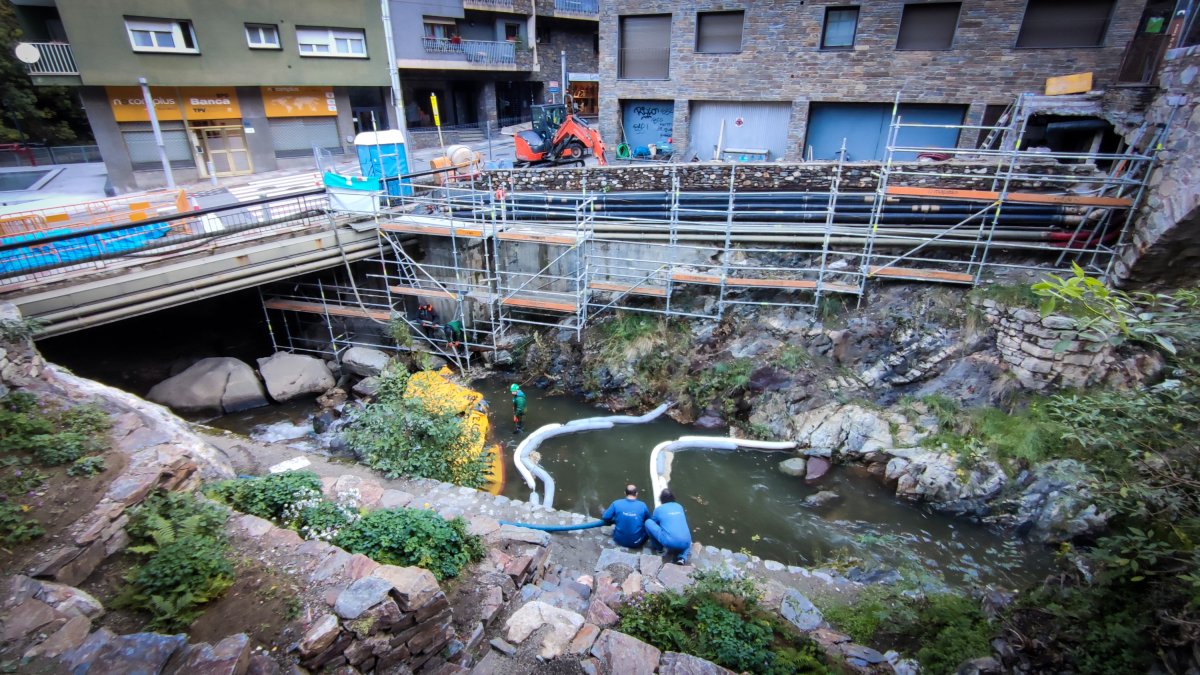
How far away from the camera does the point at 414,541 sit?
4.95 m

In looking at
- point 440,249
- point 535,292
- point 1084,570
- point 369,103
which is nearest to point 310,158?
point 369,103

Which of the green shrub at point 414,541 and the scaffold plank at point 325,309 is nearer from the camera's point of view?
the green shrub at point 414,541

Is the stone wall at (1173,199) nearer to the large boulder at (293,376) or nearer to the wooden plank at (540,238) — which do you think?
the wooden plank at (540,238)

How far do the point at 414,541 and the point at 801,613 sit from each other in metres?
3.83

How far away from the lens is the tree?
19.9m

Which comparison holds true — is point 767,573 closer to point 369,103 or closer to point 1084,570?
point 1084,570

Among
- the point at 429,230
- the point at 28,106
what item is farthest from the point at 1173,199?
the point at 28,106

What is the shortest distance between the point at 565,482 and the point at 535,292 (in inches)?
180

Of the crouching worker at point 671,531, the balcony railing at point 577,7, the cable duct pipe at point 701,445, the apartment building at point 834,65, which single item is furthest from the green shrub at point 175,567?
the balcony railing at point 577,7

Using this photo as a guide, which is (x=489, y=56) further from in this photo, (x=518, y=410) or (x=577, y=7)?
(x=518, y=410)

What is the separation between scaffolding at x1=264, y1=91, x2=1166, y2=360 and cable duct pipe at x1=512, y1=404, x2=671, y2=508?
2.31 metres

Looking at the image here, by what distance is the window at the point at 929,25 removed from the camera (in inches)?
519

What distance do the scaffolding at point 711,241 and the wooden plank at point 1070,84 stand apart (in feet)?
2.49

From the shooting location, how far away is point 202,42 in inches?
723
